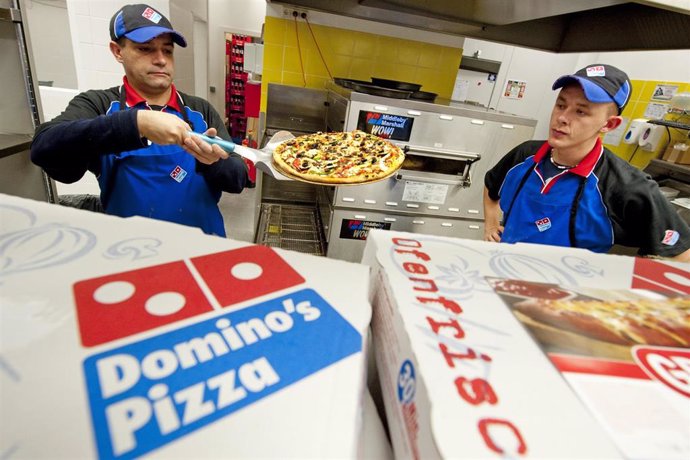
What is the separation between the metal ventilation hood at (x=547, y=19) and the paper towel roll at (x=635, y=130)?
201cm

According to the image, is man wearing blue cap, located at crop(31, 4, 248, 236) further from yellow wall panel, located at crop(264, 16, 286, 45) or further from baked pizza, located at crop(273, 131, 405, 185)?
yellow wall panel, located at crop(264, 16, 286, 45)

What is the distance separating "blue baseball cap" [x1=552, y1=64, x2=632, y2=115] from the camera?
119 cm

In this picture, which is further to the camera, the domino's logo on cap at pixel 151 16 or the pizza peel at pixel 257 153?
the domino's logo on cap at pixel 151 16

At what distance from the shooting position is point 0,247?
0.42 metres

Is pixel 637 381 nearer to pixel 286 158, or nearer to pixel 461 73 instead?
pixel 286 158

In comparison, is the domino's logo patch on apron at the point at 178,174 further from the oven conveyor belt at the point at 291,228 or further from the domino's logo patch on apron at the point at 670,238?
the domino's logo patch on apron at the point at 670,238

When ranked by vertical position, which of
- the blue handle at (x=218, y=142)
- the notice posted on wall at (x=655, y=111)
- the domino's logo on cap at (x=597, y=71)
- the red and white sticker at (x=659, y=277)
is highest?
the notice posted on wall at (x=655, y=111)

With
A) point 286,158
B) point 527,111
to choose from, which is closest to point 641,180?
point 286,158

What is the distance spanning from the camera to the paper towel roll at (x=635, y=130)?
326 centimetres

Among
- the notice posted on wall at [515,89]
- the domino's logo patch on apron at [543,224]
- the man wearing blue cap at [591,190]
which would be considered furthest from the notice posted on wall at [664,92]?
the domino's logo patch on apron at [543,224]

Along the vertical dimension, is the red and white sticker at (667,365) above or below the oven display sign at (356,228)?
above

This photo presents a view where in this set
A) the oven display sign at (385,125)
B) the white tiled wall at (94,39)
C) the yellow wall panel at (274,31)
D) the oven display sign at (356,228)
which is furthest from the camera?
the white tiled wall at (94,39)

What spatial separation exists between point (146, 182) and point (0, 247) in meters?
0.92

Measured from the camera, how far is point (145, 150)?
125 cm
